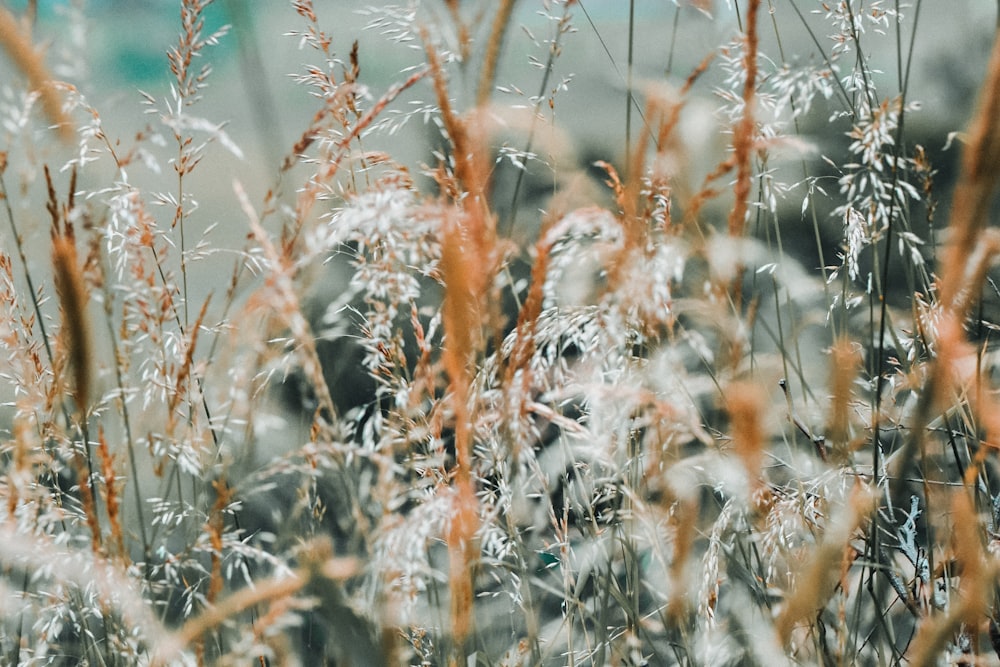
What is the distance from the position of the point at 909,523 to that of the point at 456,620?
1.36 feet

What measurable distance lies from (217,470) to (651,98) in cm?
37

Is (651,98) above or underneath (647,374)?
above

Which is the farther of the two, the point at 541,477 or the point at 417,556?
the point at 541,477

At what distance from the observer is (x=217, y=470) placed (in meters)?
0.55

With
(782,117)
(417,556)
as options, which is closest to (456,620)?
(417,556)

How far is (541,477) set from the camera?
60 cm

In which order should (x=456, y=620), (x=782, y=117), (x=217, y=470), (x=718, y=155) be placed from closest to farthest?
(x=456, y=620) → (x=217, y=470) → (x=718, y=155) → (x=782, y=117)

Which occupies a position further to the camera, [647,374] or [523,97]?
[523,97]

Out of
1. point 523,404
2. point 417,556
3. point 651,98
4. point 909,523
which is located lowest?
point 909,523

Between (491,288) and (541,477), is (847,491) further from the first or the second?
(491,288)

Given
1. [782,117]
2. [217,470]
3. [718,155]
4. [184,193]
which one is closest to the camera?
[217,470]

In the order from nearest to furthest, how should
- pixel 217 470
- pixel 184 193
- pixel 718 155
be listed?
pixel 217 470
pixel 184 193
pixel 718 155

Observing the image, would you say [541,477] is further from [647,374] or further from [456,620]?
[456,620]

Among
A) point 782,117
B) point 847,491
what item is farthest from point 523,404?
point 782,117
